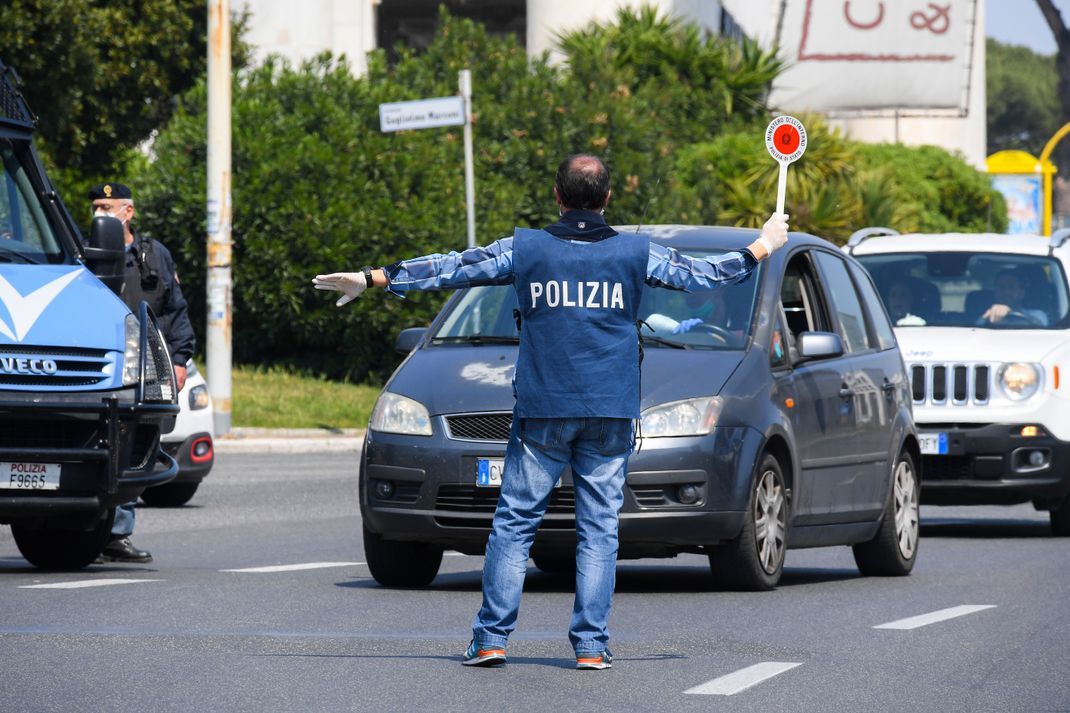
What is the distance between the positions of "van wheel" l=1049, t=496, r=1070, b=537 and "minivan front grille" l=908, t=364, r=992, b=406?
3.01 ft

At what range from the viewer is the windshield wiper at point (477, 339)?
34.6 feet

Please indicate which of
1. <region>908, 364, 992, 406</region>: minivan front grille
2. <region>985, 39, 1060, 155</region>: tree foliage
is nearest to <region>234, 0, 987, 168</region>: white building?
<region>908, 364, 992, 406</region>: minivan front grille

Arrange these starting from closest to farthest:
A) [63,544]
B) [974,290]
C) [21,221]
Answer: [21,221]
[63,544]
[974,290]

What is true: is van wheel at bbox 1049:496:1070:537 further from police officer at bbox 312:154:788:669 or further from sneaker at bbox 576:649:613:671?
sneaker at bbox 576:649:613:671

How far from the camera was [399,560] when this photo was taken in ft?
34.2

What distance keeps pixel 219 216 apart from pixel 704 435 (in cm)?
1395

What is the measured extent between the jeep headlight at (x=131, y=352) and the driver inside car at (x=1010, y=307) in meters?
6.76

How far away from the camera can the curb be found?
75.2ft

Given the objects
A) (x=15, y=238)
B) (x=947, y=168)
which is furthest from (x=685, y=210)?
(x=15, y=238)

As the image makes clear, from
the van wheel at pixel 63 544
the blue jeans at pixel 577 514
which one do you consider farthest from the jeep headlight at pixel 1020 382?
the blue jeans at pixel 577 514

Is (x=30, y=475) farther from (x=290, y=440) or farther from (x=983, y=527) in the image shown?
(x=290, y=440)

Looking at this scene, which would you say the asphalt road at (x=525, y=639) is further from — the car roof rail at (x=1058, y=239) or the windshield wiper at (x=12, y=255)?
the car roof rail at (x=1058, y=239)

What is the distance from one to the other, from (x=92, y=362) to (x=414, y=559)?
5.70 feet

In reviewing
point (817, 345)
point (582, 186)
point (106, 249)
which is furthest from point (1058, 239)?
point (582, 186)
